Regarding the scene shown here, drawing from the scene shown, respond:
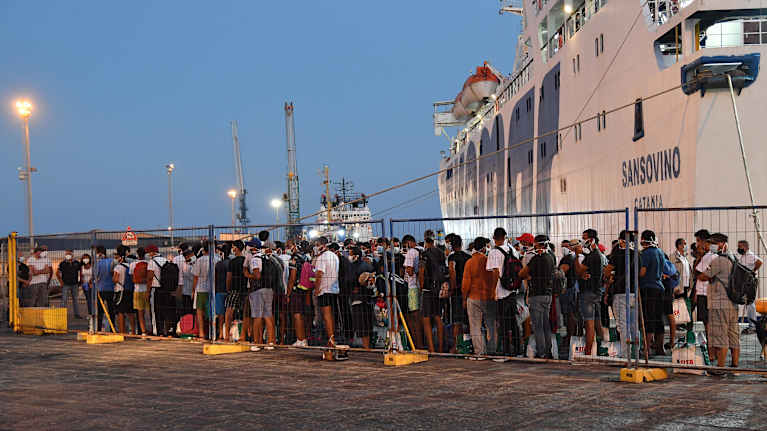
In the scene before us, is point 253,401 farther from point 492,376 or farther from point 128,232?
point 128,232

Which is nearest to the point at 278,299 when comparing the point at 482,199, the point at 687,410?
the point at 687,410

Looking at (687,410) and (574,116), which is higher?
(574,116)

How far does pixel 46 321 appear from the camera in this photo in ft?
50.1

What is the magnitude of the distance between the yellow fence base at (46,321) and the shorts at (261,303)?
6.01 meters

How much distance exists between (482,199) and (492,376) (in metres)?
29.7

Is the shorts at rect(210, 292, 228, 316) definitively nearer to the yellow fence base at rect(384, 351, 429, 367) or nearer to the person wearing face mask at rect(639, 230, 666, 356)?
the yellow fence base at rect(384, 351, 429, 367)

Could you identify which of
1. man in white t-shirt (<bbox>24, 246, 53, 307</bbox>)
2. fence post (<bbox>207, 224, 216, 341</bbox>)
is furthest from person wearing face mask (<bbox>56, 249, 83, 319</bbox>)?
fence post (<bbox>207, 224, 216, 341</bbox>)

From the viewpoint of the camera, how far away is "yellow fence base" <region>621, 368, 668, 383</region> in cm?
788

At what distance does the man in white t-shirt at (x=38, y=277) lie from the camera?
1639cm

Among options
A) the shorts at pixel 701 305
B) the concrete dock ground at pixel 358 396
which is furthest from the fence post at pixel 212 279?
the shorts at pixel 701 305

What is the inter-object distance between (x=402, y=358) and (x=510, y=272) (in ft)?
6.06

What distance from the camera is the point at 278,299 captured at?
11.4 metres

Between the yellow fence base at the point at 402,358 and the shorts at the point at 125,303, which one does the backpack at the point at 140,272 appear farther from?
the yellow fence base at the point at 402,358

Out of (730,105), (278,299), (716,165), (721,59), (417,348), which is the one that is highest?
(721,59)
